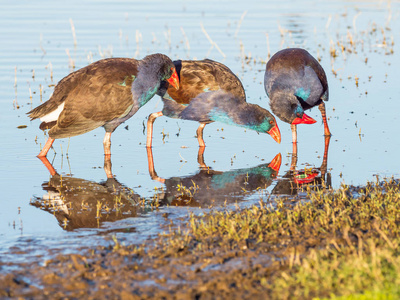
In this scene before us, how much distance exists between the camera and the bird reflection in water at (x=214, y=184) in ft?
25.1

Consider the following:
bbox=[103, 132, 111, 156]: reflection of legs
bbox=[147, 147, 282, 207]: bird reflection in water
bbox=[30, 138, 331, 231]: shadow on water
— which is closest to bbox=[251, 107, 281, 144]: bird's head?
bbox=[147, 147, 282, 207]: bird reflection in water

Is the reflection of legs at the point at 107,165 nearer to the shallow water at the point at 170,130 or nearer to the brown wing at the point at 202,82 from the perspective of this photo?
the shallow water at the point at 170,130

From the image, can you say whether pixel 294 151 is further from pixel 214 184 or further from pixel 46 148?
pixel 46 148

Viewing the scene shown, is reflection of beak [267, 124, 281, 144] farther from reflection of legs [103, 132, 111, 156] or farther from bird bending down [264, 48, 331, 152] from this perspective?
reflection of legs [103, 132, 111, 156]

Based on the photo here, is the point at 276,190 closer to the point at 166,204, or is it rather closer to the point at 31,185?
the point at 166,204

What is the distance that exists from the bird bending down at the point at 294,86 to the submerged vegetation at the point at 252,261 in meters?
3.29

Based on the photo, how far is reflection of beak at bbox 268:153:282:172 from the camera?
922cm

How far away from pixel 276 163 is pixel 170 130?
102 inches

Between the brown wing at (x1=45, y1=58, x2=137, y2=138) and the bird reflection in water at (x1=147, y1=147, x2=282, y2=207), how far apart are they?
3.19 ft

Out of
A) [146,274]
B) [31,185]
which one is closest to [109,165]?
[31,185]

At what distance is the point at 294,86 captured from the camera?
1019 cm

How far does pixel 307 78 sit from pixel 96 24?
12111mm

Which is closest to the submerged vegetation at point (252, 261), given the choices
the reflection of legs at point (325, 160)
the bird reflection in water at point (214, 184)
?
the bird reflection in water at point (214, 184)

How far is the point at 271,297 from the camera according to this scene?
15.9ft
